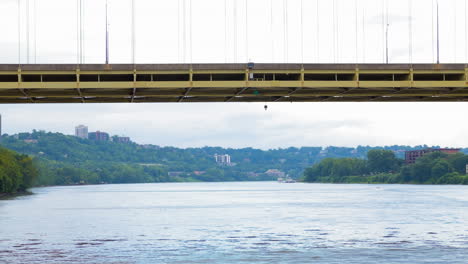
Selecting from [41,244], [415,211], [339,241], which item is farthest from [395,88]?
[415,211]

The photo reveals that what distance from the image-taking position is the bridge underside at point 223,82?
140 feet

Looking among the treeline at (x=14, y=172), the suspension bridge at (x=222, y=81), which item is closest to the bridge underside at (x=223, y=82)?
the suspension bridge at (x=222, y=81)

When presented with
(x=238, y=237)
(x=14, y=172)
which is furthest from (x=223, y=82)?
(x=14, y=172)

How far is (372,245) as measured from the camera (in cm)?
4938

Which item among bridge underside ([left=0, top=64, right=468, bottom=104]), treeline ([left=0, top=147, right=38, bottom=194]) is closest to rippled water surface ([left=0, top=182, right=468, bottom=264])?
bridge underside ([left=0, top=64, right=468, bottom=104])

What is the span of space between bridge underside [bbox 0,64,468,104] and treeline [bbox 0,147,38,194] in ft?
251

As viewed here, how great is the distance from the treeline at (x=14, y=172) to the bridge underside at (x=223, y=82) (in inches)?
3008

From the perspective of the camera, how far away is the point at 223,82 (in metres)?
43.4

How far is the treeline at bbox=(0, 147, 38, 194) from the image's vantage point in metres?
122

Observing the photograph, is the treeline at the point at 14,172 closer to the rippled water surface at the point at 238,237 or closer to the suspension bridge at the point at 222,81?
the rippled water surface at the point at 238,237

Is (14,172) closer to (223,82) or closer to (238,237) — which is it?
(238,237)

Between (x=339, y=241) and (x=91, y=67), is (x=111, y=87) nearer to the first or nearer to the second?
(x=91, y=67)

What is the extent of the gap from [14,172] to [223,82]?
9349cm
